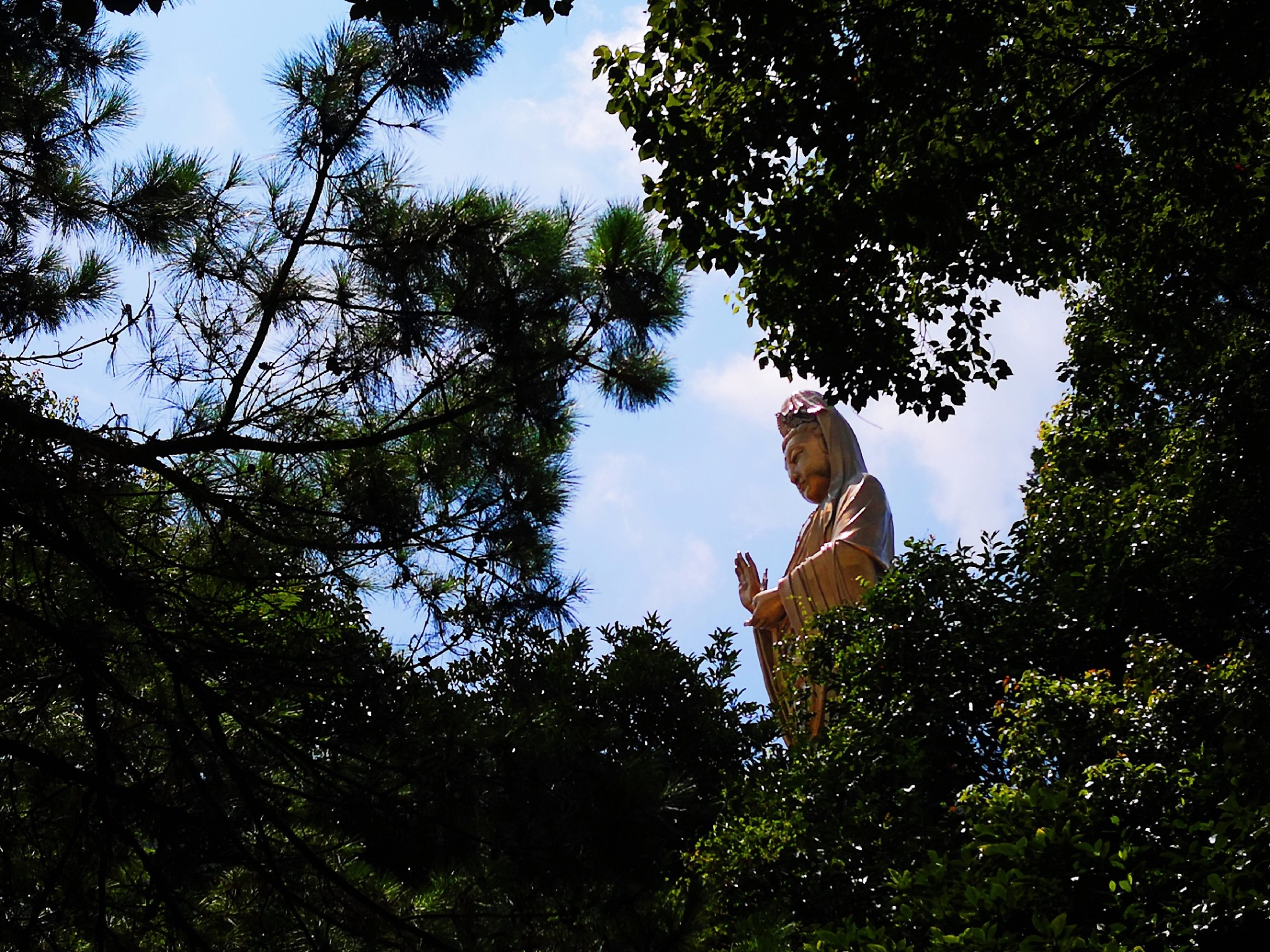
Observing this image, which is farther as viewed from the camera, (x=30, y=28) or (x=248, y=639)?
(x=30, y=28)

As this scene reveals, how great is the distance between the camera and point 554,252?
207 inches

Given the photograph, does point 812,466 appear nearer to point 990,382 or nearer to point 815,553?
point 815,553

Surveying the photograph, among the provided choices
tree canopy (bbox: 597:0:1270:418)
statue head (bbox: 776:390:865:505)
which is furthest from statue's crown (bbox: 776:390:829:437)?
tree canopy (bbox: 597:0:1270:418)

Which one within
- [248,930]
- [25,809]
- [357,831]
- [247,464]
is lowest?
[248,930]

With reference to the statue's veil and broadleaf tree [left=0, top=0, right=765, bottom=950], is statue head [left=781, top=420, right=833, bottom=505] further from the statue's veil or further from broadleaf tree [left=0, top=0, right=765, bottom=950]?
broadleaf tree [left=0, top=0, right=765, bottom=950]

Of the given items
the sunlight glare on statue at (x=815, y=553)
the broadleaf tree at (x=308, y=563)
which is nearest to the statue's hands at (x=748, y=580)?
the sunlight glare on statue at (x=815, y=553)

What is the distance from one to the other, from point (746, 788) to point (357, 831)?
289 cm

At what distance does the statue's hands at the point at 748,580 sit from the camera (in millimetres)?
8820

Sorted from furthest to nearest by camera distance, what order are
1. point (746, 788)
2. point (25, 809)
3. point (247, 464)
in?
point (746, 788)
point (247, 464)
point (25, 809)

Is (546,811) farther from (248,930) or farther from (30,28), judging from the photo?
(30,28)

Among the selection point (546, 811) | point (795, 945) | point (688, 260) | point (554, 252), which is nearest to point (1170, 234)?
point (688, 260)

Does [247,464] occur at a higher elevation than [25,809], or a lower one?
higher

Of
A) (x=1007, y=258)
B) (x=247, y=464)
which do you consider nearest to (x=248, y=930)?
(x=247, y=464)

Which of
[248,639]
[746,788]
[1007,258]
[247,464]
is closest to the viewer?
[248,639]
